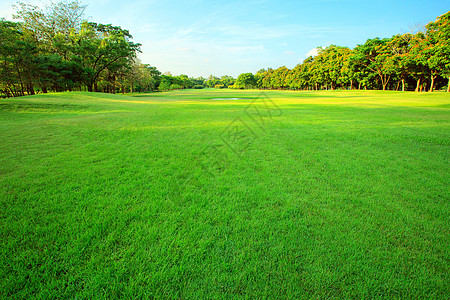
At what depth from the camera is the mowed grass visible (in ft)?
5.25

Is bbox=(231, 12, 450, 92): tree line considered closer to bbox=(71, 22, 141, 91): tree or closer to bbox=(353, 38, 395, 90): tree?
bbox=(353, 38, 395, 90): tree

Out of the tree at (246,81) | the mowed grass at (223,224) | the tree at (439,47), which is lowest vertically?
the mowed grass at (223,224)

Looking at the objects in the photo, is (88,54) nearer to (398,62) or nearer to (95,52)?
(95,52)

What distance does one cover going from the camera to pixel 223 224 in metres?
2.28

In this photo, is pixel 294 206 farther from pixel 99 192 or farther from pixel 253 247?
pixel 99 192

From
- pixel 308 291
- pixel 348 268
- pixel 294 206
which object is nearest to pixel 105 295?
pixel 308 291

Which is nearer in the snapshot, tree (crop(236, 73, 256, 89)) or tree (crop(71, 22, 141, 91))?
tree (crop(71, 22, 141, 91))

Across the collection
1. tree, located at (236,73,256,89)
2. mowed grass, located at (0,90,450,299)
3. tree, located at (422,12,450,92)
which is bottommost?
mowed grass, located at (0,90,450,299)

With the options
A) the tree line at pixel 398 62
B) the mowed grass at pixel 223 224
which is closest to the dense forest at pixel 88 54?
the tree line at pixel 398 62

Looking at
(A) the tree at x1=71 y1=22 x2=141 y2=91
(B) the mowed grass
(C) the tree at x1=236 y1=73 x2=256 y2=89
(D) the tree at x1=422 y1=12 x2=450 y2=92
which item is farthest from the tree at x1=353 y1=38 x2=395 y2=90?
(C) the tree at x1=236 y1=73 x2=256 y2=89

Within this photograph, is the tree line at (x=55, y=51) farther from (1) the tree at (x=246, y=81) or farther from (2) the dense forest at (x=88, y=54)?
(1) the tree at (x=246, y=81)

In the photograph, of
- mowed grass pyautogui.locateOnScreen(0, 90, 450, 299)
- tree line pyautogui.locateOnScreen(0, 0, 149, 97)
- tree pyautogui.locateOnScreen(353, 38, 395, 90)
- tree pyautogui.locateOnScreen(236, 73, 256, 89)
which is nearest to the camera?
mowed grass pyautogui.locateOnScreen(0, 90, 450, 299)

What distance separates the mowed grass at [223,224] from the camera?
1.60m

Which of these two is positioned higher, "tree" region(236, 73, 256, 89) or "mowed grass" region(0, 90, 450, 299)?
"tree" region(236, 73, 256, 89)
